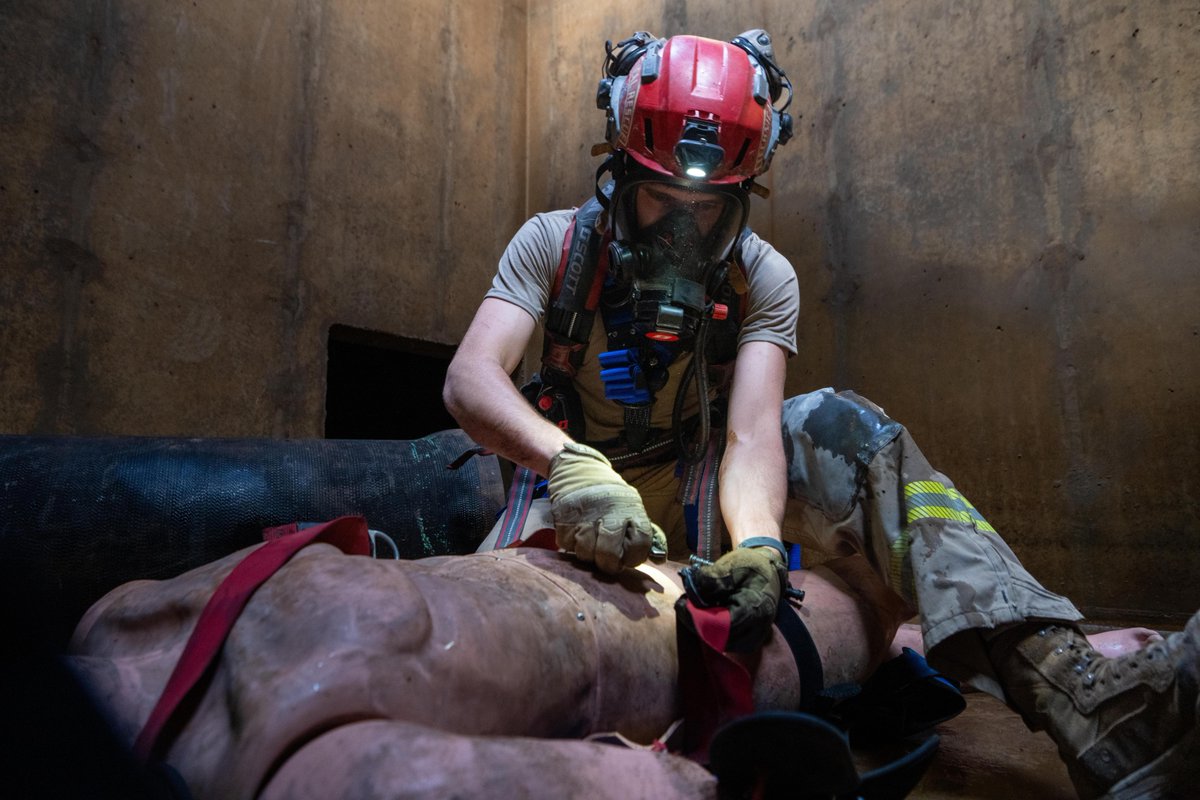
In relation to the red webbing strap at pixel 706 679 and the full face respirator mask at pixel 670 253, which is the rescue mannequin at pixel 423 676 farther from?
the full face respirator mask at pixel 670 253

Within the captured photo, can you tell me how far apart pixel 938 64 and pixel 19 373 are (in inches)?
162

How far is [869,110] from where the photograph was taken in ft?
11.7

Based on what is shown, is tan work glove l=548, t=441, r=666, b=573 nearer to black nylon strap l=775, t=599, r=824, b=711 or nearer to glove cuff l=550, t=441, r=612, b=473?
glove cuff l=550, t=441, r=612, b=473

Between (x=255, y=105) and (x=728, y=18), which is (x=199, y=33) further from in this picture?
(x=728, y=18)

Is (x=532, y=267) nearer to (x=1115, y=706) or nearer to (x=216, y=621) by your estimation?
(x=216, y=621)

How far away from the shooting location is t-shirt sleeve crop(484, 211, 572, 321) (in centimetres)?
198

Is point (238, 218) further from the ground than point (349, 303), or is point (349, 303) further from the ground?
point (238, 218)

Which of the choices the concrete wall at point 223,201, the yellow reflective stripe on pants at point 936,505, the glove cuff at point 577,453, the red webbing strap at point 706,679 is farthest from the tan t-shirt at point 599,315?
the concrete wall at point 223,201

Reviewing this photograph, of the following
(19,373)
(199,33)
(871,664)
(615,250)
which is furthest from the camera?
(199,33)

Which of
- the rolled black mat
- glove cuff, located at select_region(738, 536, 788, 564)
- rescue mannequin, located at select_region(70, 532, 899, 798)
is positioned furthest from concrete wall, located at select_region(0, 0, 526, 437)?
glove cuff, located at select_region(738, 536, 788, 564)

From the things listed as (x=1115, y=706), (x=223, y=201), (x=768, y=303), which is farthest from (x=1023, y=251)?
(x=223, y=201)

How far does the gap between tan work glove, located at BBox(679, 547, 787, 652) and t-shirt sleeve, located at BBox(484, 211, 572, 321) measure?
92 centimetres

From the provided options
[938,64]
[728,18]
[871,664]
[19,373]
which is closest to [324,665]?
[871,664]

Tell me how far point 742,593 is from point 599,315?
3.29ft
